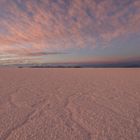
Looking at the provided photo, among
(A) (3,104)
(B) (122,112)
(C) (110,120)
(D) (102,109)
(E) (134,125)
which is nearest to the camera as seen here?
(E) (134,125)

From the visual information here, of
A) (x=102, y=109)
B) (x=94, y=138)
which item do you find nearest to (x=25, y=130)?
(x=94, y=138)

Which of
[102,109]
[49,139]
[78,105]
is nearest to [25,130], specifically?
[49,139]

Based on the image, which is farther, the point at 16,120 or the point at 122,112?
the point at 122,112

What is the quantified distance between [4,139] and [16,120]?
340mm

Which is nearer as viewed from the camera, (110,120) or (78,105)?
(110,120)

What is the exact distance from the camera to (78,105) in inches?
76.6

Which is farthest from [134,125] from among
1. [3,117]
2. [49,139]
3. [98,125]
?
[3,117]

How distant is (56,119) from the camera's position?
56.9 inches

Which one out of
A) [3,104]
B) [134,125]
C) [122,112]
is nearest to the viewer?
[134,125]

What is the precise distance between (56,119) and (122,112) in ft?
3.33

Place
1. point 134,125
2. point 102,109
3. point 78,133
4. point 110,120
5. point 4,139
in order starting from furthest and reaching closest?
point 102,109 → point 110,120 → point 134,125 → point 78,133 → point 4,139

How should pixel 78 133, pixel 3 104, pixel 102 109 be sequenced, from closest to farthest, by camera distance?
pixel 78 133
pixel 102 109
pixel 3 104

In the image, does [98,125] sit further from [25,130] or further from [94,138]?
[25,130]

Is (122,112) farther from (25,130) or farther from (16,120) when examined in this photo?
(16,120)
